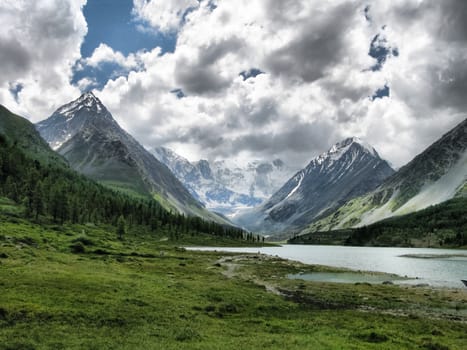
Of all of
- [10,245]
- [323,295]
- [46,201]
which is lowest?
[323,295]

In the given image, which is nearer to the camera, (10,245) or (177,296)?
(177,296)

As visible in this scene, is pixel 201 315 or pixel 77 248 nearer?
pixel 201 315

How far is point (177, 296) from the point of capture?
1951 inches

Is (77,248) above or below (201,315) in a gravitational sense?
above

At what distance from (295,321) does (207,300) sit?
14184 mm

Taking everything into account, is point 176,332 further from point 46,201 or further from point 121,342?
point 46,201

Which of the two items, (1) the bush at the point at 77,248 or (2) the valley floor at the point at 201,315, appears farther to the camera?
(1) the bush at the point at 77,248

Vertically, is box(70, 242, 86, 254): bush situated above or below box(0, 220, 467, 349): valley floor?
above

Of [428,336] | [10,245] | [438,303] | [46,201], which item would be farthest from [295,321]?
[46,201]

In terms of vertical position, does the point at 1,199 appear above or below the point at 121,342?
above

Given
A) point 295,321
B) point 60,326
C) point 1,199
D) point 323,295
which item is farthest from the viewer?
point 1,199

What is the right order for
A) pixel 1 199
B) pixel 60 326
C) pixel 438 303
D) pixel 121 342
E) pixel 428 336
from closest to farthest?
pixel 121 342 < pixel 60 326 < pixel 428 336 < pixel 438 303 < pixel 1 199

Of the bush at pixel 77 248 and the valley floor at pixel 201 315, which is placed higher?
the bush at pixel 77 248

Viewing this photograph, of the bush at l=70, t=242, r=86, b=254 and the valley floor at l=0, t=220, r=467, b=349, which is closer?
the valley floor at l=0, t=220, r=467, b=349
